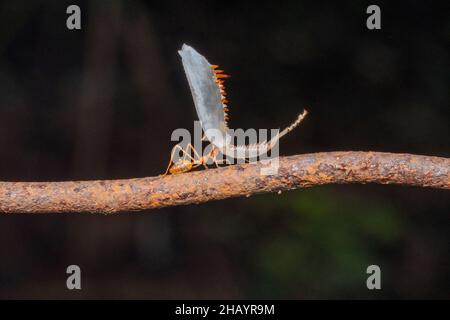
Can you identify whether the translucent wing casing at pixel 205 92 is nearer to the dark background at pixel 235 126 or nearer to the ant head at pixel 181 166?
the ant head at pixel 181 166

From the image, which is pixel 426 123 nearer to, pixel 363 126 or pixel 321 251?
pixel 363 126

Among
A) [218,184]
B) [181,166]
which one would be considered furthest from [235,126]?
[218,184]

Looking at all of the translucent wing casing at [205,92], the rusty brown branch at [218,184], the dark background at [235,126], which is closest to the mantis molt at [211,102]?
the translucent wing casing at [205,92]

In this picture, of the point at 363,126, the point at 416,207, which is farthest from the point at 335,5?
the point at 416,207

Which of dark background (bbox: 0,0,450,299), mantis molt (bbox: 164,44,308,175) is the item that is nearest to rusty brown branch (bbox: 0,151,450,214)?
mantis molt (bbox: 164,44,308,175)

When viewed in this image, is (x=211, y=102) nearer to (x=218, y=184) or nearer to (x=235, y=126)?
(x=218, y=184)
